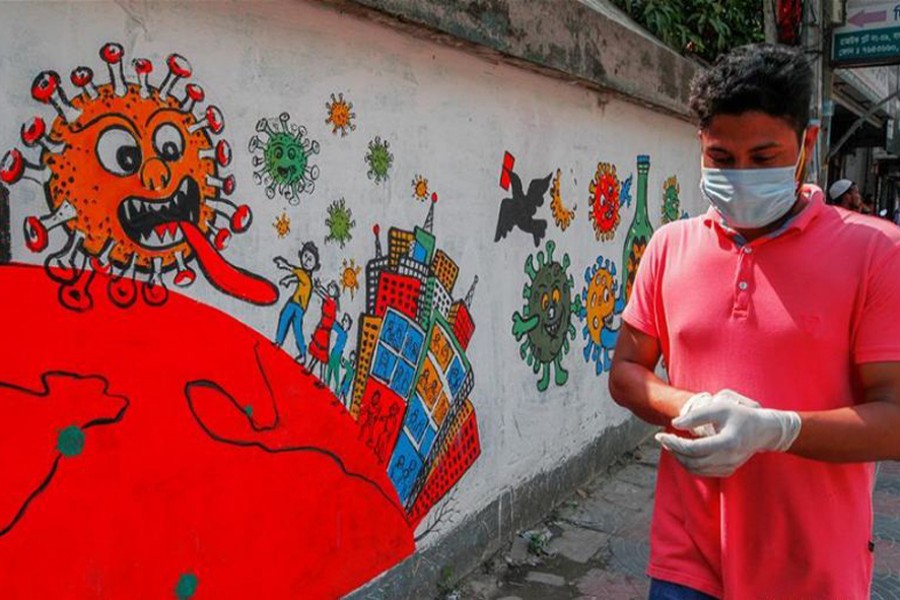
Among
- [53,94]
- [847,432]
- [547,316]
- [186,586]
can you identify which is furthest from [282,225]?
[547,316]

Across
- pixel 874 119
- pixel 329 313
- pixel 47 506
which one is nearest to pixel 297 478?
pixel 329 313

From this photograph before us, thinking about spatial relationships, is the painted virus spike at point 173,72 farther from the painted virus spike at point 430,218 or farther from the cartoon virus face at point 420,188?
the painted virus spike at point 430,218

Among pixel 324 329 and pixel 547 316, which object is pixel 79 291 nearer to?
pixel 324 329

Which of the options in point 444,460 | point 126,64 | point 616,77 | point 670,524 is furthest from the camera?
point 616,77

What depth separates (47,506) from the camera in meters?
2.00

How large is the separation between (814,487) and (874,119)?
1478 cm

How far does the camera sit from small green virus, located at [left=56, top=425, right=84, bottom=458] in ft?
6.64

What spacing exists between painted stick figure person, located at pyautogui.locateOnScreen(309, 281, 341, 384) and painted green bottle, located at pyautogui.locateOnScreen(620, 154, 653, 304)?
2857 millimetres

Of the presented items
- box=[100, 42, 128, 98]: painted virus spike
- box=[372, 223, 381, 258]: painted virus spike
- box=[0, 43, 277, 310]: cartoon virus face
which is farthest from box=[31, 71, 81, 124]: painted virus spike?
box=[372, 223, 381, 258]: painted virus spike

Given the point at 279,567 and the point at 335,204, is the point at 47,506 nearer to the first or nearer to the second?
the point at 279,567

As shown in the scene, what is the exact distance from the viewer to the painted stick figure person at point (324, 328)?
280cm

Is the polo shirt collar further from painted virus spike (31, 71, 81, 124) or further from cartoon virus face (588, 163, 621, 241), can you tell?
cartoon virus face (588, 163, 621, 241)

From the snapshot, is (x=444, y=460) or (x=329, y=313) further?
(x=444, y=460)

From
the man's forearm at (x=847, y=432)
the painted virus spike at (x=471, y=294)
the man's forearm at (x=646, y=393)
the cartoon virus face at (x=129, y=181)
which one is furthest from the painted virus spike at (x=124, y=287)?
the painted virus spike at (x=471, y=294)
